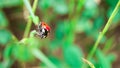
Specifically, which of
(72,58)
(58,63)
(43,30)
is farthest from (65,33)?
(43,30)

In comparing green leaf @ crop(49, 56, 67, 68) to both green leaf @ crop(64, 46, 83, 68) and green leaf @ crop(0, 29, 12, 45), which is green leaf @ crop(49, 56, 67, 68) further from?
green leaf @ crop(0, 29, 12, 45)

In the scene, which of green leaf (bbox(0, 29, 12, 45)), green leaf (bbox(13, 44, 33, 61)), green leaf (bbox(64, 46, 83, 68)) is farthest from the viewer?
green leaf (bbox(0, 29, 12, 45))

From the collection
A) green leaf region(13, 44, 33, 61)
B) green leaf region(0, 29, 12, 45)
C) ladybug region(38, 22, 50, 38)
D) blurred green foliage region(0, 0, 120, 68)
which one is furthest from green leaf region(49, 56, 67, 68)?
ladybug region(38, 22, 50, 38)

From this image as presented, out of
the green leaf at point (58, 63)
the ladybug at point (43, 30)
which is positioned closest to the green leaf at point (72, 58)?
the green leaf at point (58, 63)

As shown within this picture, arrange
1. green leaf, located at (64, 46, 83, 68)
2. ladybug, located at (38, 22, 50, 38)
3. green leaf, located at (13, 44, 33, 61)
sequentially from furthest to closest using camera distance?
green leaf, located at (13, 44, 33, 61) → green leaf, located at (64, 46, 83, 68) → ladybug, located at (38, 22, 50, 38)

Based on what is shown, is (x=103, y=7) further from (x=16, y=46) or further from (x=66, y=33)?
(x=16, y=46)

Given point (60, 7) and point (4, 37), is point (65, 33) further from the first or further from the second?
point (4, 37)

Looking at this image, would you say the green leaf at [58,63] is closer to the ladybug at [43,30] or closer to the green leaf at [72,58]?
the green leaf at [72,58]

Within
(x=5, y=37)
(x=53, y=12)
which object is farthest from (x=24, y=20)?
(x=5, y=37)
